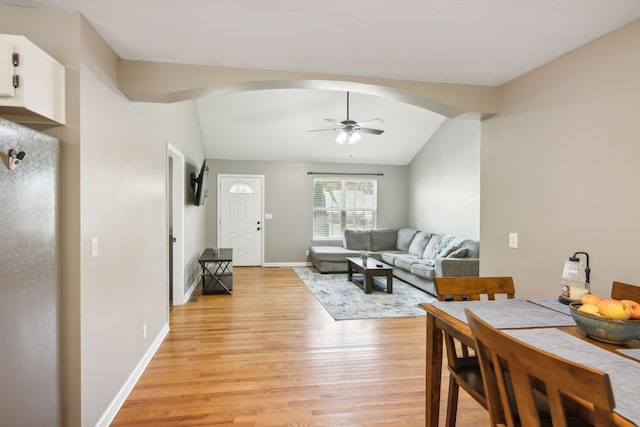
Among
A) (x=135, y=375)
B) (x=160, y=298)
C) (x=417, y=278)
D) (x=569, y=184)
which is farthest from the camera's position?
(x=417, y=278)

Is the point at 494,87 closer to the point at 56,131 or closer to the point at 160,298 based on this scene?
the point at 56,131

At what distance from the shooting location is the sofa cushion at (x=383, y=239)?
7938 mm

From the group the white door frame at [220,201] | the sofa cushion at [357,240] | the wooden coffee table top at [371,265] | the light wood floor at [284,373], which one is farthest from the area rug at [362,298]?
the white door frame at [220,201]

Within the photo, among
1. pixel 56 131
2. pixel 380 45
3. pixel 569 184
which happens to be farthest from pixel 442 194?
pixel 56 131

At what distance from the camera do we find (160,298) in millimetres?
3500

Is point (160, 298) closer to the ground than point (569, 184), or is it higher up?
closer to the ground

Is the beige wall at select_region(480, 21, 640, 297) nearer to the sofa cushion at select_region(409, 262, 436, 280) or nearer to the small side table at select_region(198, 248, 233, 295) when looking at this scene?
the sofa cushion at select_region(409, 262, 436, 280)

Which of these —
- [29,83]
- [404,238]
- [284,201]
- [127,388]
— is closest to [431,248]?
[404,238]

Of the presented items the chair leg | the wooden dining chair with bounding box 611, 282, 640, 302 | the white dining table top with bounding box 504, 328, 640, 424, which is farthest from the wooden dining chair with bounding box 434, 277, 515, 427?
the wooden dining chair with bounding box 611, 282, 640, 302

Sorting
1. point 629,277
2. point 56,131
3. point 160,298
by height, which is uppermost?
point 56,131

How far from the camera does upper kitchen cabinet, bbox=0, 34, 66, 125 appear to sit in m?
1.51

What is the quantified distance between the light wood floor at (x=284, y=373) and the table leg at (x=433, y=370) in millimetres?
320

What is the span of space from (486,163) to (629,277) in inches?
56.0

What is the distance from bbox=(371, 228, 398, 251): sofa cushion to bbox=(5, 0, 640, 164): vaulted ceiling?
5.32 meters
